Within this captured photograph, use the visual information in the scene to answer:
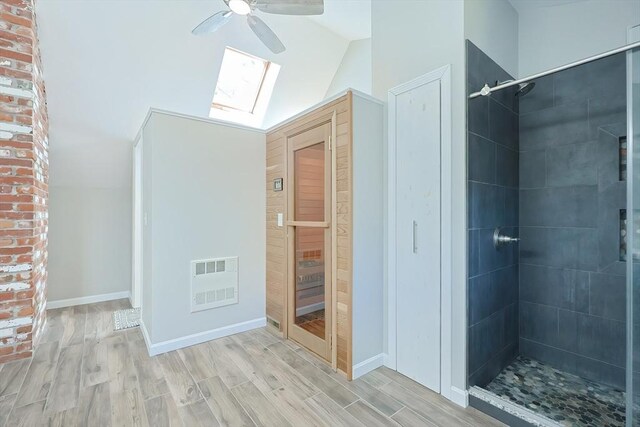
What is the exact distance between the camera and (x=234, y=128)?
9.67ft

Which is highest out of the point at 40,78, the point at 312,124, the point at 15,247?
the point at 40,78

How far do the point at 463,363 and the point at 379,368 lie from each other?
26.7 inches

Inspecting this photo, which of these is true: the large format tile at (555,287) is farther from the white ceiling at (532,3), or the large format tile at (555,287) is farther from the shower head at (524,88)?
the white ceiling at (532,3)

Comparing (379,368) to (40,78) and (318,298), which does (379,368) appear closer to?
(318,298)

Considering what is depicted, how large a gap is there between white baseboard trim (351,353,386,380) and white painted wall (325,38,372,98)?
333 cm

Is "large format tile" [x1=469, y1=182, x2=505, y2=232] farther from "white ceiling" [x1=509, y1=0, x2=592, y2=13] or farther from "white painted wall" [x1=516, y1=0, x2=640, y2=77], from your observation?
"white ceiling" [x1=509, y1=0, x2=592, y2=13]

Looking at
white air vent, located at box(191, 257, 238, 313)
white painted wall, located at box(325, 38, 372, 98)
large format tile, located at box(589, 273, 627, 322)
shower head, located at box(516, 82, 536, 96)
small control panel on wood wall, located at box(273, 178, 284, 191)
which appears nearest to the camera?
large format tile, located at box(589, 273, 627, 322)

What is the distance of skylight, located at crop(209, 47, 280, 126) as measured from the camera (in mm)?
4070

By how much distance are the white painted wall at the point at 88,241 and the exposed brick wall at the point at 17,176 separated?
1.61 m

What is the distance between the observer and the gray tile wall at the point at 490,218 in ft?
6.28

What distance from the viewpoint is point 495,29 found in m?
2.19

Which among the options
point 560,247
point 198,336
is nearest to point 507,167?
point 560,247

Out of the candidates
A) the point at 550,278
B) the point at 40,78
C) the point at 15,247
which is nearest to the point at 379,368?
the point at 550,278

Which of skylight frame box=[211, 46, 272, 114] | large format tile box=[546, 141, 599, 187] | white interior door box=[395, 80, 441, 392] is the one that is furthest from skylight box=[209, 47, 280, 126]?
large format tile box=[546, 141, 599, 187]
